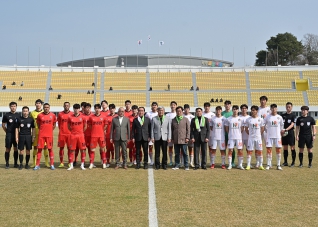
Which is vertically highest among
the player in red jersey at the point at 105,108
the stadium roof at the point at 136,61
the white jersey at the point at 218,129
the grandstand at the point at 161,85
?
the stadium roof at the point at 136,61

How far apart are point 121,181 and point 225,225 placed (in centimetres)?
417

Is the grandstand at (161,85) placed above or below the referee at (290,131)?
above

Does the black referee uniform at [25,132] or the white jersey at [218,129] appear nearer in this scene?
the black referee uniform at [25,132]

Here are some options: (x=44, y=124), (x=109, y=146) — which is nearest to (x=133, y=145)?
(x=109, y=146)

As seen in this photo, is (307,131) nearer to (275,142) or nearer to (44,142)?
(275,142)

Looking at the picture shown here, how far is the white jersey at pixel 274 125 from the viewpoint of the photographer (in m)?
12.0

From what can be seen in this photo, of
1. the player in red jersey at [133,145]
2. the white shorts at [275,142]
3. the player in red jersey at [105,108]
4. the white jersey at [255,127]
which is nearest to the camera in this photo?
the white jersey at [255,127]

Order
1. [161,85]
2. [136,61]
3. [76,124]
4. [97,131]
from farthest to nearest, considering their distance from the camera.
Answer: [136,61] → [161,85] → [97,131] → [76,124]

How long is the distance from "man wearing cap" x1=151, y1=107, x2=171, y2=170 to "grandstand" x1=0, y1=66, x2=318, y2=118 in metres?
34.8

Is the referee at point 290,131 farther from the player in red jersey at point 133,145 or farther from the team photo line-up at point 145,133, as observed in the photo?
the player in red jersey at point 133,145

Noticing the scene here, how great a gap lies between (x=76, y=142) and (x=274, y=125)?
601 centimetres

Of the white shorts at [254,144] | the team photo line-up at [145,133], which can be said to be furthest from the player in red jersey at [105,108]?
the white shorts at [254,144]

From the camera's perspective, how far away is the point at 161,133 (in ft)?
38.8

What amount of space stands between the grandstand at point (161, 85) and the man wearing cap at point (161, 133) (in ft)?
114
